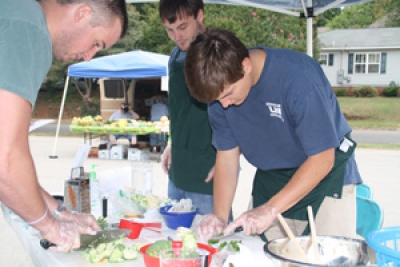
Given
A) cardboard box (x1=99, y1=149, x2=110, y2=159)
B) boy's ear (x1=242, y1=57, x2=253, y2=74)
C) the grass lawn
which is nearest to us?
boy's ear (x1=242, y1=57, x2=253, y2=74)

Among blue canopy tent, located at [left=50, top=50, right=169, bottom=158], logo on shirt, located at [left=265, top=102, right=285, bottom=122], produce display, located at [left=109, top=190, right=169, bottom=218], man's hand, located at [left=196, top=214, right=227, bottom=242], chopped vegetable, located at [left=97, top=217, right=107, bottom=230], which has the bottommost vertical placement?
blue canopy tent, located at [left=50, top=50, right=169, bottom=158]

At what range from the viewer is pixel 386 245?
1217mm

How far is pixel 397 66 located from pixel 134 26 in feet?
50.9

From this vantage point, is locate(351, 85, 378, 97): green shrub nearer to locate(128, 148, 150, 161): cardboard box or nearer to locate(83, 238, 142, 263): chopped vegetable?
locate(128, 148, 150, 161): cardboard box

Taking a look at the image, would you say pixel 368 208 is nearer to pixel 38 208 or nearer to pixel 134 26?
pixel 38 208

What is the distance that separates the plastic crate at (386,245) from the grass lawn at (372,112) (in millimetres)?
15593

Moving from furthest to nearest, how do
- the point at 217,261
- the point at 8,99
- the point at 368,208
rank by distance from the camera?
the point at 368,208 → the point at 217,261 → the point at 8,99

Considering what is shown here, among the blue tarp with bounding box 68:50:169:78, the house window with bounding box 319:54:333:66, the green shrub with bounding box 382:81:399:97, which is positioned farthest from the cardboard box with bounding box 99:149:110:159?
the house window with bounding box 319:54:333:66

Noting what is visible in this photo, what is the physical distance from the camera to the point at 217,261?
1.69 meters

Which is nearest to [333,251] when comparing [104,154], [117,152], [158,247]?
[158,247]

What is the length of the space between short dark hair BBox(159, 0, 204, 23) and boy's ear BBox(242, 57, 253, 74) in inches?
36.8

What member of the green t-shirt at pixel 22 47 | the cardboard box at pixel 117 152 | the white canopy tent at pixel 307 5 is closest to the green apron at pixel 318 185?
the green t-shirt at pixel 22 47

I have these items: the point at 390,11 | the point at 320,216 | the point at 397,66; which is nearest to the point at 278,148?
the point at 320,216

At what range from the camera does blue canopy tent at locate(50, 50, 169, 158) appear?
898cm
